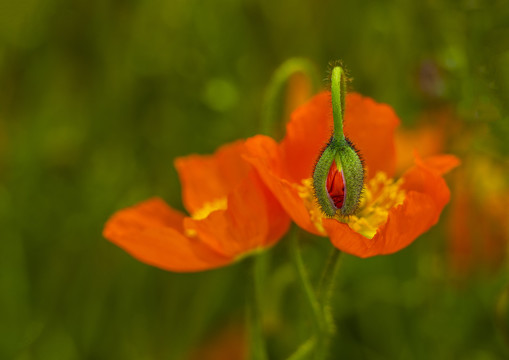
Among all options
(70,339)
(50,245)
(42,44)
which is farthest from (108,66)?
(70,339)

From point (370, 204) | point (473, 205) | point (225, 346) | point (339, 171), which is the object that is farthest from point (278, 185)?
point (225, 346)

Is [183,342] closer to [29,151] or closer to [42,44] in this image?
[29,151]

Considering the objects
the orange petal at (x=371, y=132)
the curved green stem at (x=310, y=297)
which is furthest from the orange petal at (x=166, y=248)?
the orange petal at (x=371, y=132)

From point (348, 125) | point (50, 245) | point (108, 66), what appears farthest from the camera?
point (108, 66)

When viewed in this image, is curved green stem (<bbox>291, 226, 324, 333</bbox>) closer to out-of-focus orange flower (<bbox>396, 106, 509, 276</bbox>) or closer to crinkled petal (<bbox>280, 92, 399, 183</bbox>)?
crinkled petal (<bbox>280, 92, 399, 183</bbox>)

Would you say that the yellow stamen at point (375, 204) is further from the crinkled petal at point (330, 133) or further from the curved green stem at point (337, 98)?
the curved green stem at point (337, 98)

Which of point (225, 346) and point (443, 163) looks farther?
point (225, 346)

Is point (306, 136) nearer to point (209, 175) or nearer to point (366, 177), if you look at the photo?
point (366, 177)

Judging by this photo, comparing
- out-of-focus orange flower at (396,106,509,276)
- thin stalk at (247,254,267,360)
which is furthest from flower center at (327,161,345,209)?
out-of-focus orange flower at (396,106,509,276)
